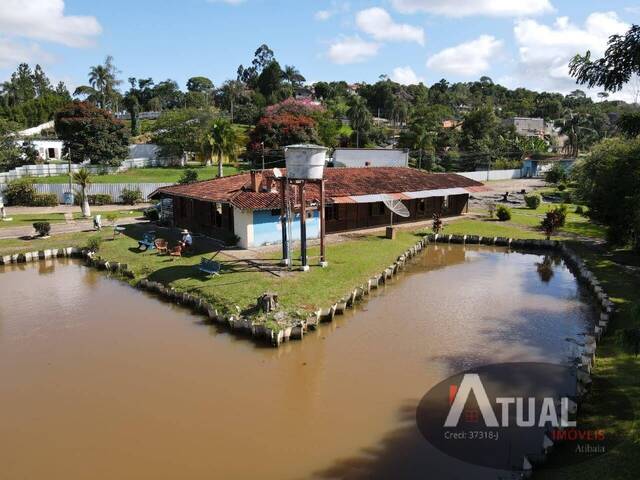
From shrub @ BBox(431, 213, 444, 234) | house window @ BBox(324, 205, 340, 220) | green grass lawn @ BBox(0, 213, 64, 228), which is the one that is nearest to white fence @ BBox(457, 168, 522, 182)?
shrub @ BBox(431, 213, 444, 234)

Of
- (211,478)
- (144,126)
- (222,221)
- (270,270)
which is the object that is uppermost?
(144,126)

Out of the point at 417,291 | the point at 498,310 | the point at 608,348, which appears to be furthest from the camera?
the point at 417,291

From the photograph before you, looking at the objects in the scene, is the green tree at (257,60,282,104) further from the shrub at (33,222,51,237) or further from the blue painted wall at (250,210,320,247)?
the blue painted wall at (250,210,320,247)

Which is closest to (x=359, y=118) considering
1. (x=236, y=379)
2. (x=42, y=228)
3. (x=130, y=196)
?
(x=130, y=196)

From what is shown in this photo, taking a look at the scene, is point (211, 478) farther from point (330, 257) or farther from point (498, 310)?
point (330, 257)

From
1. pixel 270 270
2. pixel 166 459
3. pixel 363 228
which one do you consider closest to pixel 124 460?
pixel 166 459

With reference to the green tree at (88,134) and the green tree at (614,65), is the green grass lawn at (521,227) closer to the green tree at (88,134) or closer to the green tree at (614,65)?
the green tree at (614,65)
